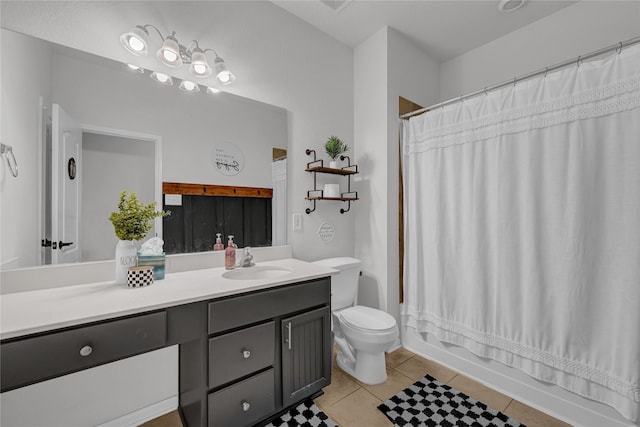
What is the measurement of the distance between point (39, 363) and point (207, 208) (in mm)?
972

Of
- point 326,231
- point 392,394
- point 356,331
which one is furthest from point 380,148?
point 392,394

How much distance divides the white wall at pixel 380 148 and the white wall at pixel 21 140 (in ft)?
6.58

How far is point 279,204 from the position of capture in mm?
1976

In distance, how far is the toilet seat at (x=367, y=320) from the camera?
1713 millimetres

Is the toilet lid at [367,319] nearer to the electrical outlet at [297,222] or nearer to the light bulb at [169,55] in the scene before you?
the electrical outlet at [297,222]

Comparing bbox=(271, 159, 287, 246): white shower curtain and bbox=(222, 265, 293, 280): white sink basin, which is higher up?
bbox=(271, 159, 287, 246): white shower curtain

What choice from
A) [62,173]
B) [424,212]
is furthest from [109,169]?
[424,212]

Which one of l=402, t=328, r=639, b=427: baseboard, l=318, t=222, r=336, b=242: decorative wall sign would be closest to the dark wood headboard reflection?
l=318, t=222, r=336, b=242: decorative wall sign

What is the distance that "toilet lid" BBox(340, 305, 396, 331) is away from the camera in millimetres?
1731

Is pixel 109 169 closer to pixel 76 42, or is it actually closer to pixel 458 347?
pixel 76 42

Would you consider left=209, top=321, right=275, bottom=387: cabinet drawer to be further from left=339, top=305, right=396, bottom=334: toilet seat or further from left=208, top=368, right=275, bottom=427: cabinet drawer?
left=339, top=305, right=396, bottom=334: toilet seat

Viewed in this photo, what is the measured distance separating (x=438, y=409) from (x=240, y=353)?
120cm

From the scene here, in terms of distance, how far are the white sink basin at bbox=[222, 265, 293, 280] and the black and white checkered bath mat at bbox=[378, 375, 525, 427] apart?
0.98m

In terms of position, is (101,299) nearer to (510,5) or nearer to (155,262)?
(155,262)
